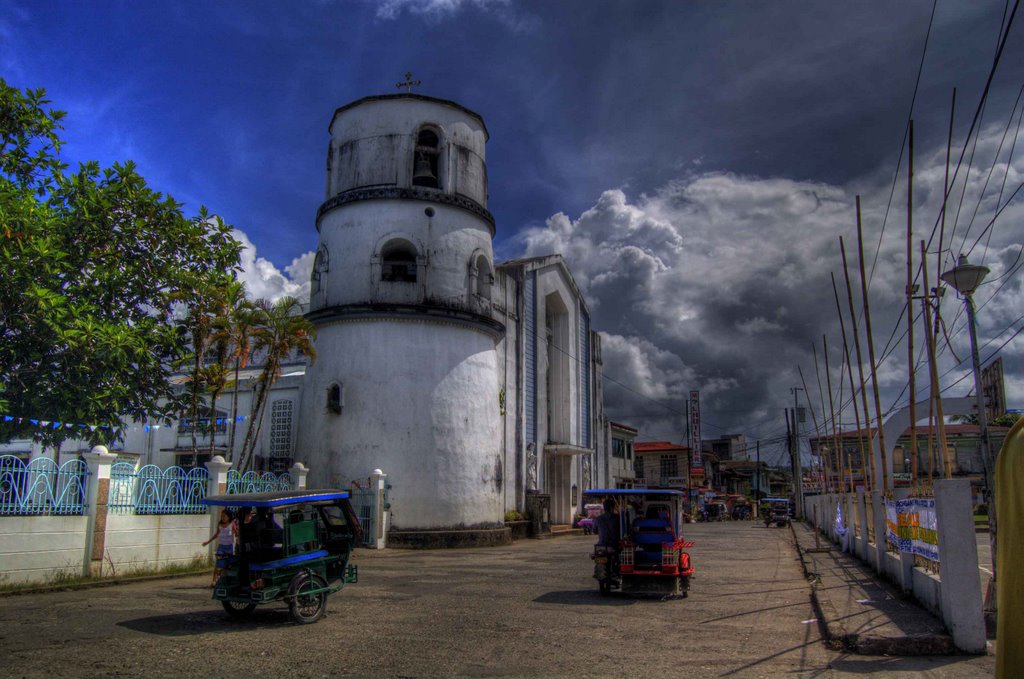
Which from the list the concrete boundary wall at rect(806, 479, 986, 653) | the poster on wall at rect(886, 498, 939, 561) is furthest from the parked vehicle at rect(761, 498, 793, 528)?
the concrete boundary wall at rect(806, 479, 986, 653)

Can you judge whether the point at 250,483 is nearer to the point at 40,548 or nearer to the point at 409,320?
the point at 40,548

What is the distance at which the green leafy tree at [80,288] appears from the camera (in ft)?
42.7

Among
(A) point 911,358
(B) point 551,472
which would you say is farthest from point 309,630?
(B) point 551,472

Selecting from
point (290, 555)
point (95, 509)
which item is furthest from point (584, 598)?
point (95, 509)

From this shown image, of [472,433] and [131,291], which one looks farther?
[472,433]

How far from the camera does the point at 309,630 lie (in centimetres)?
970

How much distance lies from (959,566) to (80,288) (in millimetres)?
14947

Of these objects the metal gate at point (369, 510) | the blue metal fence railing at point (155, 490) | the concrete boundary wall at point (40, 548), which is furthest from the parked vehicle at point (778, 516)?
the concrete boundary wall at point (40, 548)

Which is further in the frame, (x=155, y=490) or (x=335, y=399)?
(x=335, y=399)

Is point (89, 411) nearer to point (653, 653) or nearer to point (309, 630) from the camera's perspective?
point (309, 630)

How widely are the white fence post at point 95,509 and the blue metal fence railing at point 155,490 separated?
0.89ft

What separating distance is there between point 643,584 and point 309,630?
5770 millimetres

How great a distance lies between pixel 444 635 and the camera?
9.29 meters

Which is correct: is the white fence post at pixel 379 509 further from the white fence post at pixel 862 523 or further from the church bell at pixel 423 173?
the white fence post at pixel 862 523
